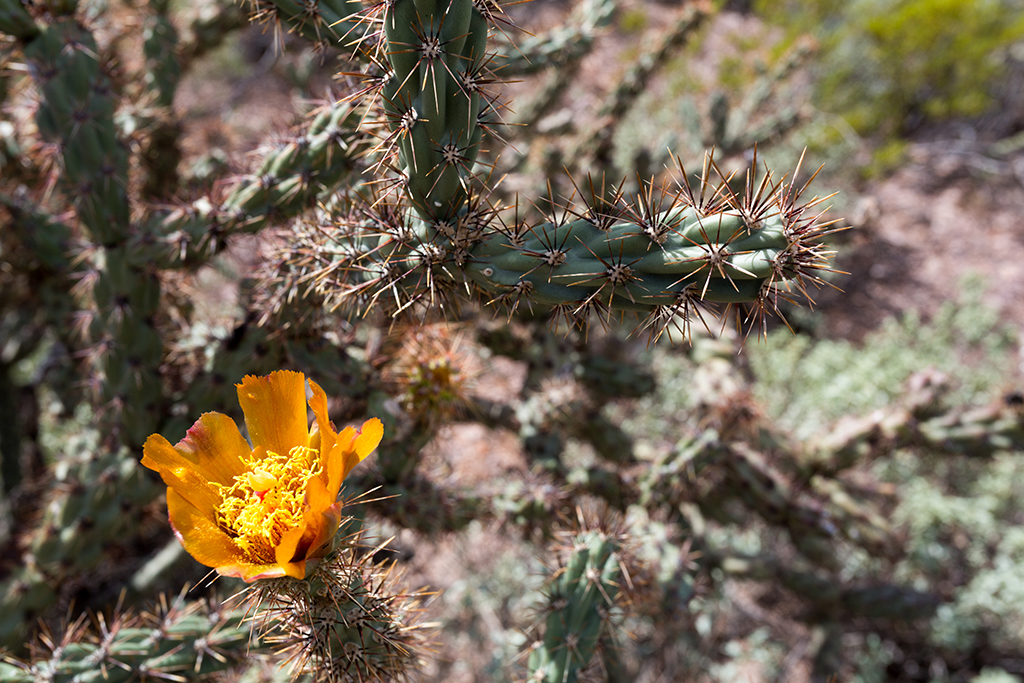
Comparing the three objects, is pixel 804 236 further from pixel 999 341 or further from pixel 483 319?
pixel 999 341

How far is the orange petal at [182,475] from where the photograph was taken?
4.37ft

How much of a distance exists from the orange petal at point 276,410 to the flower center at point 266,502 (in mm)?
35

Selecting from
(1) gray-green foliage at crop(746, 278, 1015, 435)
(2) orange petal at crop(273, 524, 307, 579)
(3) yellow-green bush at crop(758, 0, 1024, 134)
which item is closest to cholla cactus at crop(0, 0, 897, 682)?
(2) orange petal at crop(273, 524, 307, 579)

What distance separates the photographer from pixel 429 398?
2166mm

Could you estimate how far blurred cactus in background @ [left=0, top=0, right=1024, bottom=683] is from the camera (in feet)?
4.52

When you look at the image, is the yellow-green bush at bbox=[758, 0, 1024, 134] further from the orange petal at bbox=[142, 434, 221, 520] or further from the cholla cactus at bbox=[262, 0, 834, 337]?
the orange petal at bbox=[142, 434, 221, 520]

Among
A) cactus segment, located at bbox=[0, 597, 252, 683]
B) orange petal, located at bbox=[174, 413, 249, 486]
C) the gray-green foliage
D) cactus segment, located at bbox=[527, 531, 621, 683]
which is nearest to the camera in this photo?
orange petal, located at bbox=[174, 413, 249, 486]

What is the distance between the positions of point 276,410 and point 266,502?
0.70 feet

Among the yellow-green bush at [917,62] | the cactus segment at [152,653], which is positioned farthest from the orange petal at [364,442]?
the yellow-green bush at [917,62]

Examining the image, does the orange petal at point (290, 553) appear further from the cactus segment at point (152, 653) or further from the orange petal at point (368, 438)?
the cactus segment at point (152, 653)

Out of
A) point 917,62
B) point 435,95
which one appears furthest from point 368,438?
point 917,62

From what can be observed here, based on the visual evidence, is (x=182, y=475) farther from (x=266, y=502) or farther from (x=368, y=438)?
(x=368, y=438)

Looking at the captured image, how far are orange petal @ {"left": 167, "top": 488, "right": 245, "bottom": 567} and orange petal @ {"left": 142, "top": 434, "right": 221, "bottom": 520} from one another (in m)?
0.02

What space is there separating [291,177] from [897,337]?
4850 millimetres
